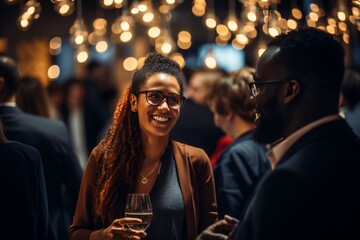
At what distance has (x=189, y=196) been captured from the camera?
10.3ft

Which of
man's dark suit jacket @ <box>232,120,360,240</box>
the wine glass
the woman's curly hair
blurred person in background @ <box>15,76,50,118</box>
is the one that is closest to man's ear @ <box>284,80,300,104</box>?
man's dark suit jacket @ <box>232,120,360,240</box>

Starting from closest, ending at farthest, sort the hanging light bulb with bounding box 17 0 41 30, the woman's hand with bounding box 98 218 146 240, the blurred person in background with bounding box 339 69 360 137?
the woman's hand with bounding box 98 218 146 240 < the hanging light bulb with bounding box 17 0 41 30 < the blurred person in background with bounding box 339 69 360 137

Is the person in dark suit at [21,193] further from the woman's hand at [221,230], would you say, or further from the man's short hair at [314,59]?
the man's short hair at [314,59]

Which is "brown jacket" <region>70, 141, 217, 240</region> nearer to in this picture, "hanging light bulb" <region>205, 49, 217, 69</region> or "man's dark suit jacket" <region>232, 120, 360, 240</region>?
"man's dark suit jacket" <region>232, 120, 360, 240</region>

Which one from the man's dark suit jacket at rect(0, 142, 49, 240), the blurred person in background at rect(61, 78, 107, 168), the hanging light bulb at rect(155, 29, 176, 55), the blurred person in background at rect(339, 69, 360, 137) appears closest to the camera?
the man's dark suit jacket at rect(0, 142, 49, 240)

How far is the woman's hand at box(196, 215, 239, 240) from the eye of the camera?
251 centimetres

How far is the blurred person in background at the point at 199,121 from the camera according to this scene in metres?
5.14

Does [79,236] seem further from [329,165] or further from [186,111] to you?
[186,111]

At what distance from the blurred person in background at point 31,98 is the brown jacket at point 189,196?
201 cm

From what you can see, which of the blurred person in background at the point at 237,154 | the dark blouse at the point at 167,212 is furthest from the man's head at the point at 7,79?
the dark blouse at the point at 167,212

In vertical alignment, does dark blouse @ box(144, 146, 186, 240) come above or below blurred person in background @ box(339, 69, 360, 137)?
below

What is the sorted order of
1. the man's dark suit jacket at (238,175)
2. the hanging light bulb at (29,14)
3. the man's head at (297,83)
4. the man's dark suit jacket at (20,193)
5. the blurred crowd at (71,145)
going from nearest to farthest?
the man's head at (297,83), the man's dark suit jacket at (20,193), the blurred crowd at (71,145), the man's dark suit jacket at (238,175), the hanging light bulb at (29,14)

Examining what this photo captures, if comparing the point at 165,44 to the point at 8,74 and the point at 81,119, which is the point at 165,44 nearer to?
the point at 8,74

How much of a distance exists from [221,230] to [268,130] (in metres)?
0.44
